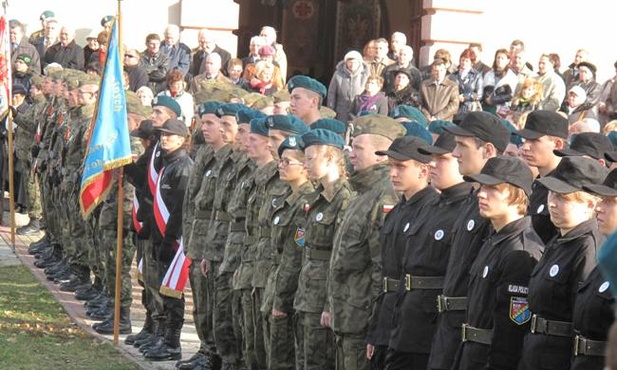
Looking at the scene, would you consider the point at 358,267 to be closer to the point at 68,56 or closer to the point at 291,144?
the point at 291,144

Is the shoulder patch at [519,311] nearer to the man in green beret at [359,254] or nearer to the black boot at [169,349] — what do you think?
the man in green beret at [359,254]

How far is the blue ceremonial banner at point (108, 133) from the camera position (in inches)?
501

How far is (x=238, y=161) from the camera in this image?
427 inches

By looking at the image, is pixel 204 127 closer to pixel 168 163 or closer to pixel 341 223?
pixel 168 163

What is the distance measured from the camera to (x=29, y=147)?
2008cm

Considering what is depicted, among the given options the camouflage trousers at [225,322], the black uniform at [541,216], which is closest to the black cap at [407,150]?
the black uniform at [541,216]

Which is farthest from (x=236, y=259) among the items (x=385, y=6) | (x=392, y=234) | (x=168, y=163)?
(x=385, y=6)

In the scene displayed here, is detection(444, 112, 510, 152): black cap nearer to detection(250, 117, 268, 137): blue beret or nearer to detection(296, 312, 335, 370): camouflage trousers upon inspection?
detection(296, 312, 335, 370): camouflage trousers

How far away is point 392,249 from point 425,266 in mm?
302

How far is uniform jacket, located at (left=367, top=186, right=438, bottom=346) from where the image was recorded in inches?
312

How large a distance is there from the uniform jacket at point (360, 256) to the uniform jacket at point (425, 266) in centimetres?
50

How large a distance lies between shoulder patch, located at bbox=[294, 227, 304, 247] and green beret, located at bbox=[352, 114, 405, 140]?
88cm

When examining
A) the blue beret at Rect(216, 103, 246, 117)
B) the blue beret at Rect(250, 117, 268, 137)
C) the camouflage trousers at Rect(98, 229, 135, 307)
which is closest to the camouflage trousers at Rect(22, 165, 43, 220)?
the camouflage trousers at Rect(98, 229, 135, 307)

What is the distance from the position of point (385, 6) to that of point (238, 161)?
17.0 m
